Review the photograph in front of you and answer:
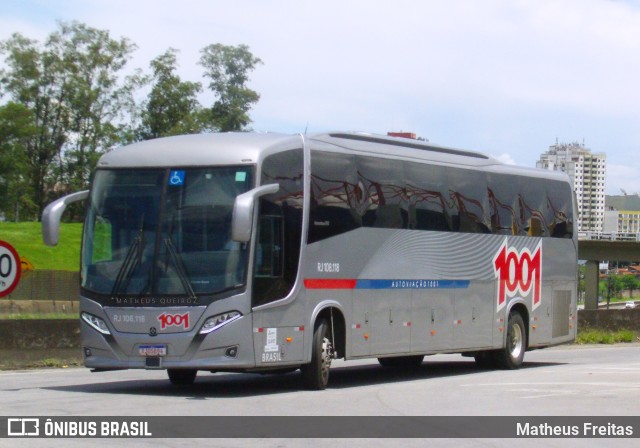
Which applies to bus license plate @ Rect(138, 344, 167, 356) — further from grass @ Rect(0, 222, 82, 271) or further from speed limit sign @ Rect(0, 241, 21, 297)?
grass @ Rect(0, 222, 82, 271)

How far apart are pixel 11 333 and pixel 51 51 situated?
74335 millimetres

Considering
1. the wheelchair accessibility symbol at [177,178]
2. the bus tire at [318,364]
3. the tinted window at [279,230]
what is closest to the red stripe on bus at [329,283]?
the tinted window at [279,230]

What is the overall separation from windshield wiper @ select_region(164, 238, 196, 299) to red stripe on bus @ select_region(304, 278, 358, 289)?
6.35ft

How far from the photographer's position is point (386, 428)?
12508 millimetres

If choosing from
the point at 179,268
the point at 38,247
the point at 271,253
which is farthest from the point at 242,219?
the point at 38,247

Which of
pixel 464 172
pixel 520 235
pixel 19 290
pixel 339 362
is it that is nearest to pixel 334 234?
pixel 464 172

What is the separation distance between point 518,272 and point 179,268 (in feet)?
30.5

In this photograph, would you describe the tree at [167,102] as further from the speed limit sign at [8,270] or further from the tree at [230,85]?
the speed limit sign at [8,270]

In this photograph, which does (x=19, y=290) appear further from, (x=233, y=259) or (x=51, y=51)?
(x=233, y=259)

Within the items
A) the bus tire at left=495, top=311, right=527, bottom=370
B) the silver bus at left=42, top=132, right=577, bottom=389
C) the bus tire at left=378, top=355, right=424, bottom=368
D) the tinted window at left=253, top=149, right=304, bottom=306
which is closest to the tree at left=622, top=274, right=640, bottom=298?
the bus tire at left=495, top=311, right=527, bottom=370

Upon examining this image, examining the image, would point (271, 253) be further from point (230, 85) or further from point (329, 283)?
point (230, 85)

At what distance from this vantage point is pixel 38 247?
81000 mm

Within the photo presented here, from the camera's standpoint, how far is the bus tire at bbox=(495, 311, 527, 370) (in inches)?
910

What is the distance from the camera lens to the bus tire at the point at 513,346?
23109 millimetres
